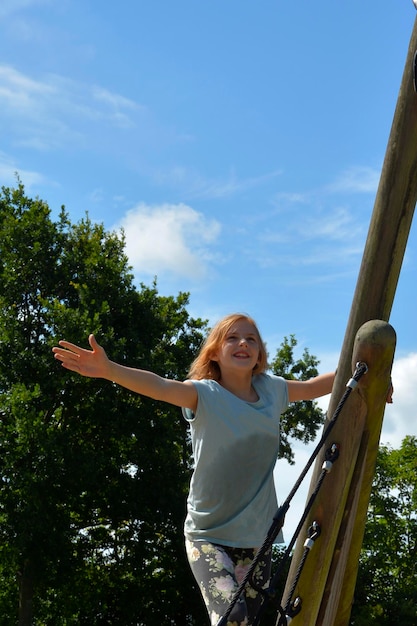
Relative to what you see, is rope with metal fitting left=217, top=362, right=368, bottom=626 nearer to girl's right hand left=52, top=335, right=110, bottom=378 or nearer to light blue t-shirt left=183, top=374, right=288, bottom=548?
light blue t-shirt left=183, top=374, right=288, bottom=548

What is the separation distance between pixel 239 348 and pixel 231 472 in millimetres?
669

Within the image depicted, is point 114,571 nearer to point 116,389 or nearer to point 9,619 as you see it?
point 9,619

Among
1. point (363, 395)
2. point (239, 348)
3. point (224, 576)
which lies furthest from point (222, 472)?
point (363, 395)

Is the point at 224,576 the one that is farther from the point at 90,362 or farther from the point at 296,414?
the point at 296,414

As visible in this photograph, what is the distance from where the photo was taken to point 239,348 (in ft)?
13.7

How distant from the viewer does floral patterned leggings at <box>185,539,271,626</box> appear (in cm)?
353

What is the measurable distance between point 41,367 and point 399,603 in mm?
13790

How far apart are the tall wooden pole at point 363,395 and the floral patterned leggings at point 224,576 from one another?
26 cm

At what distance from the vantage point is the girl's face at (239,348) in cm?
418

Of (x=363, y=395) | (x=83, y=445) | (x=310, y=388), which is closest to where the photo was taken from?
(x=363, y=395)

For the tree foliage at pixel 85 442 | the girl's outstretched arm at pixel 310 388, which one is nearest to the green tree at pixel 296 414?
the tree foliage at pixel 85 442

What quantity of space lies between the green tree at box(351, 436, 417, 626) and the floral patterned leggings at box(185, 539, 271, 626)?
22948mm

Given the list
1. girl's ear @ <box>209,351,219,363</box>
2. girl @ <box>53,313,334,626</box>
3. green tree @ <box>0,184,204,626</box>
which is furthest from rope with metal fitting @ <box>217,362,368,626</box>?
green tree @ <box>0,184,204,626</box>

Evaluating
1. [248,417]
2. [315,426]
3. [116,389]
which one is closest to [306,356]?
[315,426]
